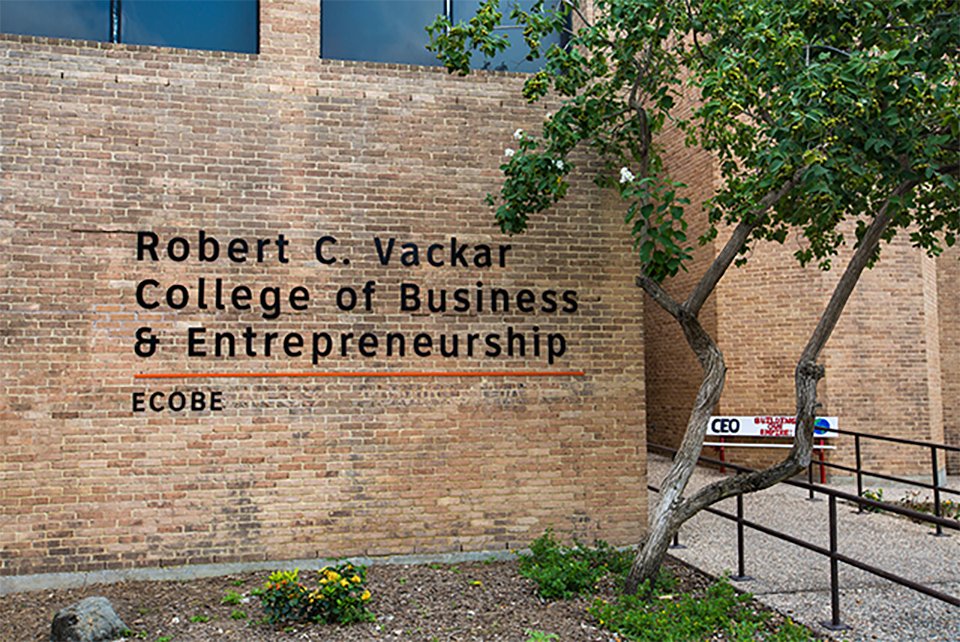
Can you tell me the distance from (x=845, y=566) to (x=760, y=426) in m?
5.02

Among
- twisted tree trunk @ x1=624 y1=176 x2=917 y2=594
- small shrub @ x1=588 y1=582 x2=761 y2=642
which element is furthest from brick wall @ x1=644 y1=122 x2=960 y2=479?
small shrub @ x1=588 y1=582 x2=761 y2=642

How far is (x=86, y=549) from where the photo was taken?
6.34m

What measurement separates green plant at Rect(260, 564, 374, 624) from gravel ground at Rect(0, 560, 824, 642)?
0.34ft

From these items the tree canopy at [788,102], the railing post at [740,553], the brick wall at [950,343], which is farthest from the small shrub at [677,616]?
the brick wall at [950,343]

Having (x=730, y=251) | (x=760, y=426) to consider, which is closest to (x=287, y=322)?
(x=730, y=251)

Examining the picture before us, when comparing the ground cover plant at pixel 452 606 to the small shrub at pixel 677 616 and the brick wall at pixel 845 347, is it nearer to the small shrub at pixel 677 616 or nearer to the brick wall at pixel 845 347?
the small shrub at pixel 677 616

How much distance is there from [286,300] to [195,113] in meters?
2.00

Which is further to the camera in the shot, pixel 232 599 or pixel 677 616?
pixel 232 599

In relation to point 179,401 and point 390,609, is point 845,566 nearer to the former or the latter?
point 390,609

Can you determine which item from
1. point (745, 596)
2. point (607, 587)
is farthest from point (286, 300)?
point (745, 596)

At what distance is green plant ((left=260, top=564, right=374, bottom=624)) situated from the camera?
17.3 ft

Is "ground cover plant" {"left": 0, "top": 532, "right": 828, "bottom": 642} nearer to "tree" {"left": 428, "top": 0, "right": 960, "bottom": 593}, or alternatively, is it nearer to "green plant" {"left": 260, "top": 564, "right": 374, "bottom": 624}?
"green plant" {"left": 260, "top": 564, "right": 374, "bottom": 624}

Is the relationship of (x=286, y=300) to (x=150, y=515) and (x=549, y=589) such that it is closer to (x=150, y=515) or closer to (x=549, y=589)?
(x=150, y=515)

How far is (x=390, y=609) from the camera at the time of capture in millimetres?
5645
